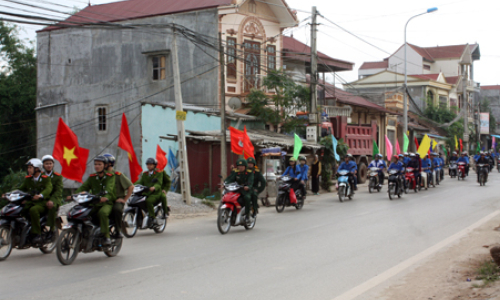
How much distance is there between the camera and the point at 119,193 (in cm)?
919

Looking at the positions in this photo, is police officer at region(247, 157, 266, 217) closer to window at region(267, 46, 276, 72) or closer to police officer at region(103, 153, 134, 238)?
police officer at region(103, 153, 134, 238)

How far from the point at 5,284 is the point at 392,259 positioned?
18.7 ft

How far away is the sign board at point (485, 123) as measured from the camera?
64.9 meters

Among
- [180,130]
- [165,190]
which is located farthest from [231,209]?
[180,130]

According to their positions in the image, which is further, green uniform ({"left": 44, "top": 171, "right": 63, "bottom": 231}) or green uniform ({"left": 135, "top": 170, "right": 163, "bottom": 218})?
green uniform ({"left": 135, "top": 170, "right": 163, "bottom": 218})

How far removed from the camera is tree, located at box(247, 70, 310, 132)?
27.1 metres

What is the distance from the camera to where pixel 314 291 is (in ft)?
21.6

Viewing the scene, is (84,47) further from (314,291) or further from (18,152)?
(314,291)

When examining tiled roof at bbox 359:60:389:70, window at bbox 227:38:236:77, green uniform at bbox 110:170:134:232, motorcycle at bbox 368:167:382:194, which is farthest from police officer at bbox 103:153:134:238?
tiled roof at bbox 359:60:389:70

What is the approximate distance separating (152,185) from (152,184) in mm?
22

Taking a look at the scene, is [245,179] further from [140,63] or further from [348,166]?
[140,63]

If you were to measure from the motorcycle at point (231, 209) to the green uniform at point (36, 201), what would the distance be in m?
3.76

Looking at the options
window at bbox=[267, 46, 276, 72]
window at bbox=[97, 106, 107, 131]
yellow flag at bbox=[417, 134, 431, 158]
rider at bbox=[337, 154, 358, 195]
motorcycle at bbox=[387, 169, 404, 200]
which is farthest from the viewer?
window at bbox=[97, 106, 107, 131]

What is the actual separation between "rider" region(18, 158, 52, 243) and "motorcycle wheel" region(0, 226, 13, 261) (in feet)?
1.31
